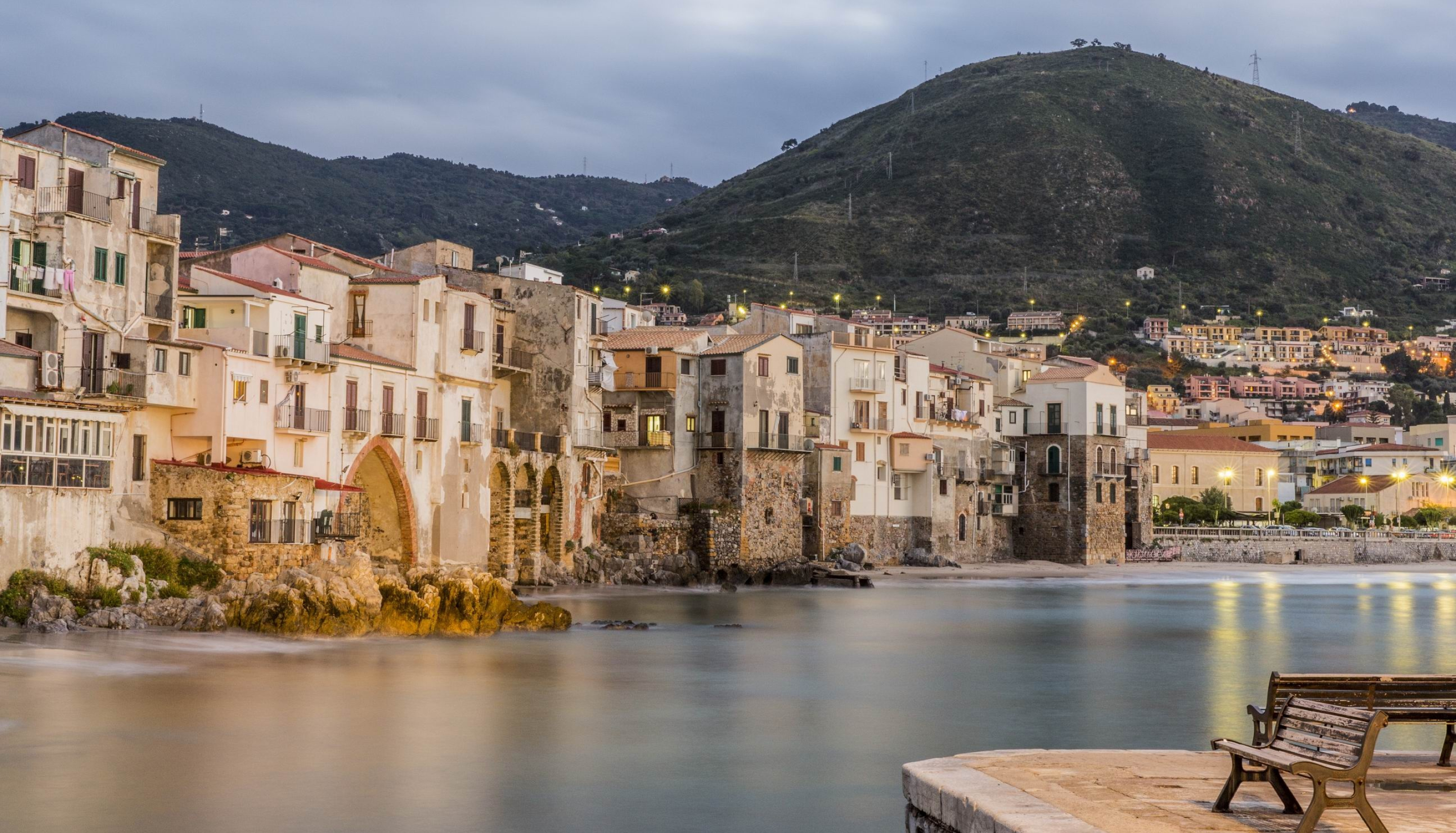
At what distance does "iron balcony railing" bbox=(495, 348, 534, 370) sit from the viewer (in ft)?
195

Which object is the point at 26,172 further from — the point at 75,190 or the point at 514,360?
the point at 514,360

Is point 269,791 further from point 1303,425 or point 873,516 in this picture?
point 1303,425

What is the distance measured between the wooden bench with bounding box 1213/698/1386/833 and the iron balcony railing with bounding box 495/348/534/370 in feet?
158

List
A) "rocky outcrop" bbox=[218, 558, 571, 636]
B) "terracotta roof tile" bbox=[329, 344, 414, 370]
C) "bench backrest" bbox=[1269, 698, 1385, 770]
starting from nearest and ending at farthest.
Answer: "bench backrest" bbox=[1269, 698, 1385, 770] < "rocky outcrop" bbox=[218, 558, 571, 636] < "terracotta roof tile" bbox=[329, 344, 414, 370]

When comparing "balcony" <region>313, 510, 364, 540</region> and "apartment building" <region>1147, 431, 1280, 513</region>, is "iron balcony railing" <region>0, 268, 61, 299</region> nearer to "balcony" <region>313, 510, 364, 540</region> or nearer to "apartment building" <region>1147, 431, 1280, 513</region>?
"balcony" <region>313, 510, 364, 540</region>

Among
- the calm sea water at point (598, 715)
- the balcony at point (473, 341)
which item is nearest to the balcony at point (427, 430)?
the balcony at point (473, 341)

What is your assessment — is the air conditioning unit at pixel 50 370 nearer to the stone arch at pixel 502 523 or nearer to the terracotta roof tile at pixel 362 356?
the terracotta roof tile at pixel 362 356

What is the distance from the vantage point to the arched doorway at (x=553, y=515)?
6159 cm

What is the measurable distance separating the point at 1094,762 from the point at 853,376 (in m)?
63.4

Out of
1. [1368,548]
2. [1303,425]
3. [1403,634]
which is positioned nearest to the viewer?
[1403,634]

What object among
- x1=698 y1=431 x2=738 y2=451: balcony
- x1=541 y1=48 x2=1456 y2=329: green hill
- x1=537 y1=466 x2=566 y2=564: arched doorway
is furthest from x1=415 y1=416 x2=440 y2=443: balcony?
x1=541 y1=48 x2=1456 y2=329: green hill

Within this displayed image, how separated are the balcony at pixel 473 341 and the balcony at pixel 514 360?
1.54 metres

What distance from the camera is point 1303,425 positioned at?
14138 cm

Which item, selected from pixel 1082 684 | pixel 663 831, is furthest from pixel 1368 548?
pixel 663 831
